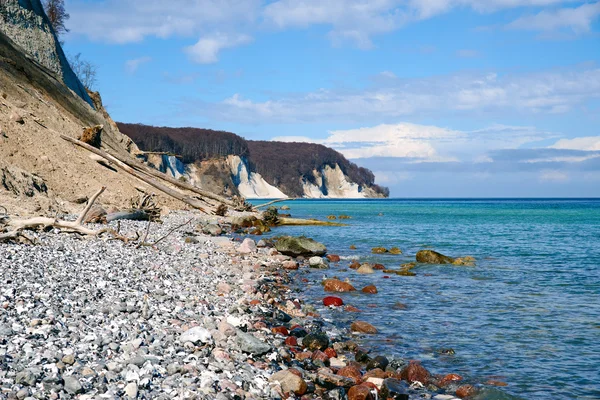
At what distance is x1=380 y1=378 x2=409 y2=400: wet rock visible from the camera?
241 inches

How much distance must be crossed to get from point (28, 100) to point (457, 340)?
2493 centimetres

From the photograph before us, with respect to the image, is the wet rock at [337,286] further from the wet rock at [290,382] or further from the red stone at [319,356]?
the wet rock at [290,382]

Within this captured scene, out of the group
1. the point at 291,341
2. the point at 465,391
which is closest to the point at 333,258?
the point at 291,341

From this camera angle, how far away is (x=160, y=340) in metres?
6.11

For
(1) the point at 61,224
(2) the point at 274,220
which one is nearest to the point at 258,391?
(1) the point at 61,224

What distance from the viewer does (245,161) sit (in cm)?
12250

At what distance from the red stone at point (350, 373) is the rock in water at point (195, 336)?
187 cm

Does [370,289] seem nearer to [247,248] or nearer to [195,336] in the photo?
[247,248]

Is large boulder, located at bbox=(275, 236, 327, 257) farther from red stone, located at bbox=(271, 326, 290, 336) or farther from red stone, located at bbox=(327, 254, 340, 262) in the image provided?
red stone, located at bbox=(271, 326, 290, 336)

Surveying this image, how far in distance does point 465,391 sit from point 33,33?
3685 centimetres

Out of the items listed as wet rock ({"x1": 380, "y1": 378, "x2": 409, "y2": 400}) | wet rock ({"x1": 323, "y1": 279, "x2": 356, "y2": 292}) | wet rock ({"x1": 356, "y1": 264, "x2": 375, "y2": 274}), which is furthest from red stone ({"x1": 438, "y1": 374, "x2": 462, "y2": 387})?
wet rock ({"x1": 356, "y1": 264, "x2": 375, "y2": 274})

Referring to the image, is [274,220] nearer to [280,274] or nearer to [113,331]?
[280,274]

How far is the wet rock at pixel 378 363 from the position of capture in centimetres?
721

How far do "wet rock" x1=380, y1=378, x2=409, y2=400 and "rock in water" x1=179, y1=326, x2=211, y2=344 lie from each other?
2293 mm
